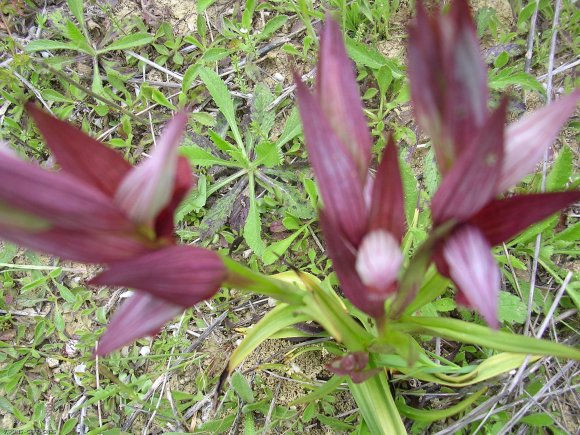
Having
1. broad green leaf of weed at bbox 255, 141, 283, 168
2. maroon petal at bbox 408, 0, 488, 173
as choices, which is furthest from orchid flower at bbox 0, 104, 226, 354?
broad green leaf of weed at bbox 255, 141, 283, 168

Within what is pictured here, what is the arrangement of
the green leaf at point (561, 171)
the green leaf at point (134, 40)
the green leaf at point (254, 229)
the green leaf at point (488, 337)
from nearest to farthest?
the green leaf at point (488, 337) < the green leaf at point (561, 171) < the green leaf at point (254, 229) < the green leaf at point (134, 40)

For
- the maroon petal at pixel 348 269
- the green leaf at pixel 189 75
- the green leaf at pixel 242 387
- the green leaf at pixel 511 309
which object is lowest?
the green leaf at pixel 242 387

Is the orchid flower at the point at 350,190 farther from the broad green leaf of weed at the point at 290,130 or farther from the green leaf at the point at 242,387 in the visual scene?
the broad green leaf of weed at the point at 290,130

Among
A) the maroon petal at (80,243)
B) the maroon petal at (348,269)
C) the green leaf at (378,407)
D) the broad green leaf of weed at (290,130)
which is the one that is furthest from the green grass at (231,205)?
the maroon petal at (80,243)

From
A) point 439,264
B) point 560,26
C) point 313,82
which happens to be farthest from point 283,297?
point 560,26

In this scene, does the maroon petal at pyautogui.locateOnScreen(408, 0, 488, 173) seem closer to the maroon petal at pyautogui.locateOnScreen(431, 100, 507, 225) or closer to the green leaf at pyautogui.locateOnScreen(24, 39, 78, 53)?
the maroon petal at pyautogui.locateOnScreen(431, 100, 507, 225)

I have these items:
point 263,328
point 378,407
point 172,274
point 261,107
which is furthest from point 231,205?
point 172,274
